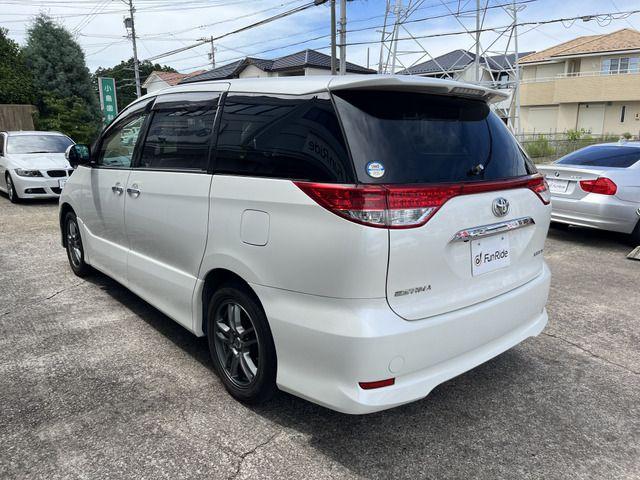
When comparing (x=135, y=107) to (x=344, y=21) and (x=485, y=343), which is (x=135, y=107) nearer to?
(x=485, y=343)

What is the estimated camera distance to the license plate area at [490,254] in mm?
2375

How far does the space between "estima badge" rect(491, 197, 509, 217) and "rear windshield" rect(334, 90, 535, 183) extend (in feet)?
0.44

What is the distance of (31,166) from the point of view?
9.75m

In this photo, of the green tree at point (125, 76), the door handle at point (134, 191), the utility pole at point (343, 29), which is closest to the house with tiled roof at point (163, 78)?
the green tree at point (125, 76)

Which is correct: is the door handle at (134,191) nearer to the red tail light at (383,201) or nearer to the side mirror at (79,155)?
the side mirror at (79,155)

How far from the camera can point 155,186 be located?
3.23 m

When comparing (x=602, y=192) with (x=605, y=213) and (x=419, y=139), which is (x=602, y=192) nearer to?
(x=605, y=213)

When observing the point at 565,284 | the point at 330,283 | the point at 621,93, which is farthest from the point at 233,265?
the point at 621,93

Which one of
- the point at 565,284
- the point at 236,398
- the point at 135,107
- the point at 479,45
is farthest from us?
the point at 479,45

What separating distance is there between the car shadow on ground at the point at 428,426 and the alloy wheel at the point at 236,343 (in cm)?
18

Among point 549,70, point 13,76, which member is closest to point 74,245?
point 13,76

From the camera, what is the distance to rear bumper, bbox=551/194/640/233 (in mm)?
6375

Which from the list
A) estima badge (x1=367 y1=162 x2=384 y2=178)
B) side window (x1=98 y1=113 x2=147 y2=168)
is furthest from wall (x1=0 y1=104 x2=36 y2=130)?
estima badge (x1=367 y1=162 x2=384 y2=178)

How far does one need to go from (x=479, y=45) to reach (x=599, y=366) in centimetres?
2093
